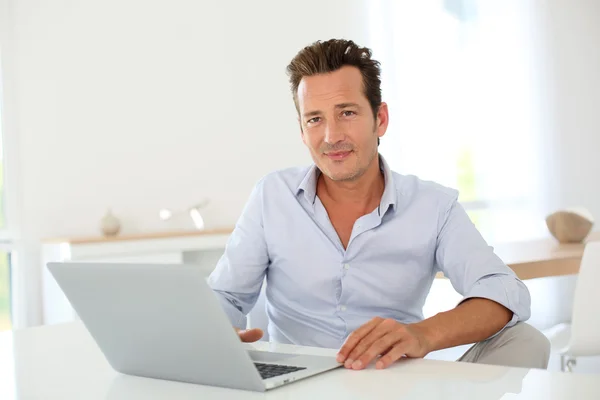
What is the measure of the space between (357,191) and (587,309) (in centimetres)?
106

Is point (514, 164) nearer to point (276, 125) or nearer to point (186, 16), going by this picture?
point (276, 125)

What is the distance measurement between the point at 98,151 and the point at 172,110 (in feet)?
1.78

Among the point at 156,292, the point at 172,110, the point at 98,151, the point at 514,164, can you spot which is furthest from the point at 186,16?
the point at 156,292

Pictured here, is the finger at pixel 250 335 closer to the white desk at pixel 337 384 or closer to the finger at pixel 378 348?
the white desk at pixel 337 384

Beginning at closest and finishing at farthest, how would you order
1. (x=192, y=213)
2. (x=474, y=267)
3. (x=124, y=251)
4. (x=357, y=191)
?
(x=474, y=267), (x=357, y=191), (x=124, y=251), (x=192, y=213)

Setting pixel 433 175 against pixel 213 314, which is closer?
pixel 213 314

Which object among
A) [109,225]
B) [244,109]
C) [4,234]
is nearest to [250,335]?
[109,225]

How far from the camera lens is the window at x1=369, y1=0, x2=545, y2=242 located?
564cm

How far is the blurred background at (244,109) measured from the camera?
453cm

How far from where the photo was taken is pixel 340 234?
79.8 inches

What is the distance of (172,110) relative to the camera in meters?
4.97

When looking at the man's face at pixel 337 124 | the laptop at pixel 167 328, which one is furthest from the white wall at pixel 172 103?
the laptop at pixel 167 328

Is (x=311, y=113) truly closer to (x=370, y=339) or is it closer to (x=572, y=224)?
(x=370, y=339)

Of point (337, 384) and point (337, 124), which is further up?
point (337, 124)
